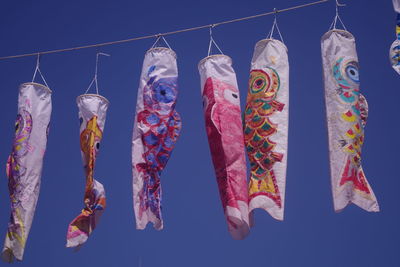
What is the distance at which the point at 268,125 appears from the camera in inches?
135

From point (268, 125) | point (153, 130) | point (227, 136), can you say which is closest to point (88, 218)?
point (153, 130)

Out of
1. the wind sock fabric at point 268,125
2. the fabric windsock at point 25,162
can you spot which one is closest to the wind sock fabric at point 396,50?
the wind sock fabric at point 268,125

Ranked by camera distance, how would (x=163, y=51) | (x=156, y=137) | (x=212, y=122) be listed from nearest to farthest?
1. (x=212, y=122)
2. (x=156, y=137)
3. (x=163, y=51)

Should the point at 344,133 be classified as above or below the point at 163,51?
below

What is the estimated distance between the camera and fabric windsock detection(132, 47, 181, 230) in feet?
11.6

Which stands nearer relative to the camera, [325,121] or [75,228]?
[325,121]

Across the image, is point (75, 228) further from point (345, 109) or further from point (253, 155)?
point (345, 109)

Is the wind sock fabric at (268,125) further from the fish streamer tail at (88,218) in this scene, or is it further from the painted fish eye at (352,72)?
the fish streamer tail at (88,218)

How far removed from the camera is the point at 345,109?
3.34m

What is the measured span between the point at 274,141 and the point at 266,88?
38 cm

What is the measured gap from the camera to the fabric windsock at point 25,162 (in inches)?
151

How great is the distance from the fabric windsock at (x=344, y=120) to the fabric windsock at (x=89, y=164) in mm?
1555

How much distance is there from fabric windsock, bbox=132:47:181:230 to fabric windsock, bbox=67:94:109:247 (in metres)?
0.31

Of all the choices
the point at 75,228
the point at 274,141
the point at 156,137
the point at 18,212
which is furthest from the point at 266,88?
the point at 18,212
